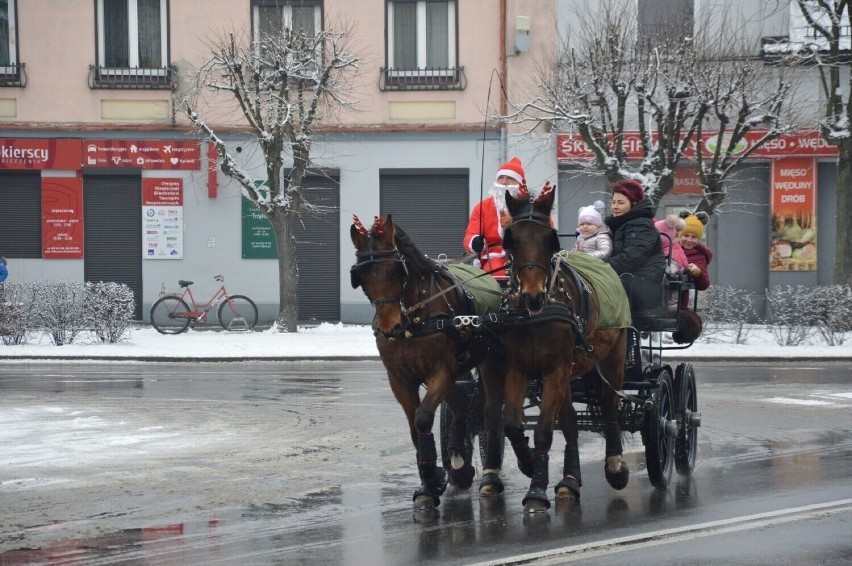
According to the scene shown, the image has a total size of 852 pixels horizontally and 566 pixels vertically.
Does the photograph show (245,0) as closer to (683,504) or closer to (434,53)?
(434,53)

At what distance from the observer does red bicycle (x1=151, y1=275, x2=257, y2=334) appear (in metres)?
28.0

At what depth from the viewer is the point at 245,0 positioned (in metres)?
29.7

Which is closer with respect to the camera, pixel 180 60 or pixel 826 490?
pixel 826 490

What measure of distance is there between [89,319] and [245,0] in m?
9.08

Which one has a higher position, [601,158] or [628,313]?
[601,158]

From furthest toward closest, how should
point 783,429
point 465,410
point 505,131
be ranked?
point 505,131
point 783,429
point 465,410

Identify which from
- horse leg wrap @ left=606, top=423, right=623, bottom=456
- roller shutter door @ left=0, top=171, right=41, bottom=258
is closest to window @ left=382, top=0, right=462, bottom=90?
roller shutter door @ left=0, top=171, right=41, bottom=258

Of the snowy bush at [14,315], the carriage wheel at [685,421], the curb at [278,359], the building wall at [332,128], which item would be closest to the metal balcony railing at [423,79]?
the building wall at [332,128]

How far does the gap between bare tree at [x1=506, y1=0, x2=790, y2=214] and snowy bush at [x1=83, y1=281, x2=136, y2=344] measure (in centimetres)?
882

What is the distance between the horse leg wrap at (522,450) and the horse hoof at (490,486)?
0.47 meters

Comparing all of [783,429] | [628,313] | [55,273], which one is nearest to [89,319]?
[55,273]

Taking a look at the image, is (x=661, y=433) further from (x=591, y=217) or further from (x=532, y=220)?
(x=532, y=220)

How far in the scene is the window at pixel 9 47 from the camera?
98.2ft

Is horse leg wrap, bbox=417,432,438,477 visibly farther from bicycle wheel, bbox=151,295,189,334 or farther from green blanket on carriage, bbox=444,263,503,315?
bicycle wheel, bbox=151,295,189,334
